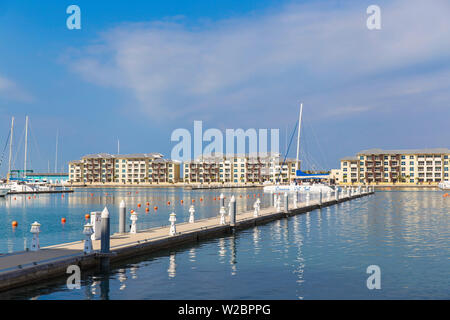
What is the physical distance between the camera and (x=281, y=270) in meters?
19.2

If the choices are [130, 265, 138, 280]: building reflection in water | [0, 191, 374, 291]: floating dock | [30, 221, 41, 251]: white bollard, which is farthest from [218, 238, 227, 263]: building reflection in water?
[30, 221, 41, 251]: white bollard

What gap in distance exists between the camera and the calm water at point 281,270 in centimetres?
1532

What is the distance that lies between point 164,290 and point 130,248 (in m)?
5.61

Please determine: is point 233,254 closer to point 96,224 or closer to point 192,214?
point 96,224

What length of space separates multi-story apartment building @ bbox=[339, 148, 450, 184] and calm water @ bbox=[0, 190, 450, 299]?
16786cm

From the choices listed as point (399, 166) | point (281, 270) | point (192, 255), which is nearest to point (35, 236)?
point (192, 255)

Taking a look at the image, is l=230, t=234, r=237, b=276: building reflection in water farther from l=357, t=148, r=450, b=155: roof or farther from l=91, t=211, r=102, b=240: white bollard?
l=357, t=148, r=450, b=155: roof

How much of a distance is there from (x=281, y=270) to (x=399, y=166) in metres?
185

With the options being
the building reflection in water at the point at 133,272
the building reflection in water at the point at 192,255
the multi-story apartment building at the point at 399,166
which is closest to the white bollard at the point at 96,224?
the building reflection in water at the point at 133,272

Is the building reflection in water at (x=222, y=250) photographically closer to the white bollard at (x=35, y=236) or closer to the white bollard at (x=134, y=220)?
the white bollard at (x=134, y=220)

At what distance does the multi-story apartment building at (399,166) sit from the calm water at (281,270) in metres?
168

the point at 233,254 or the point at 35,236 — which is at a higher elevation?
the point at 35,236

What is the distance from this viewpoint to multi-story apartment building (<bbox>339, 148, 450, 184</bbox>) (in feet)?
611
